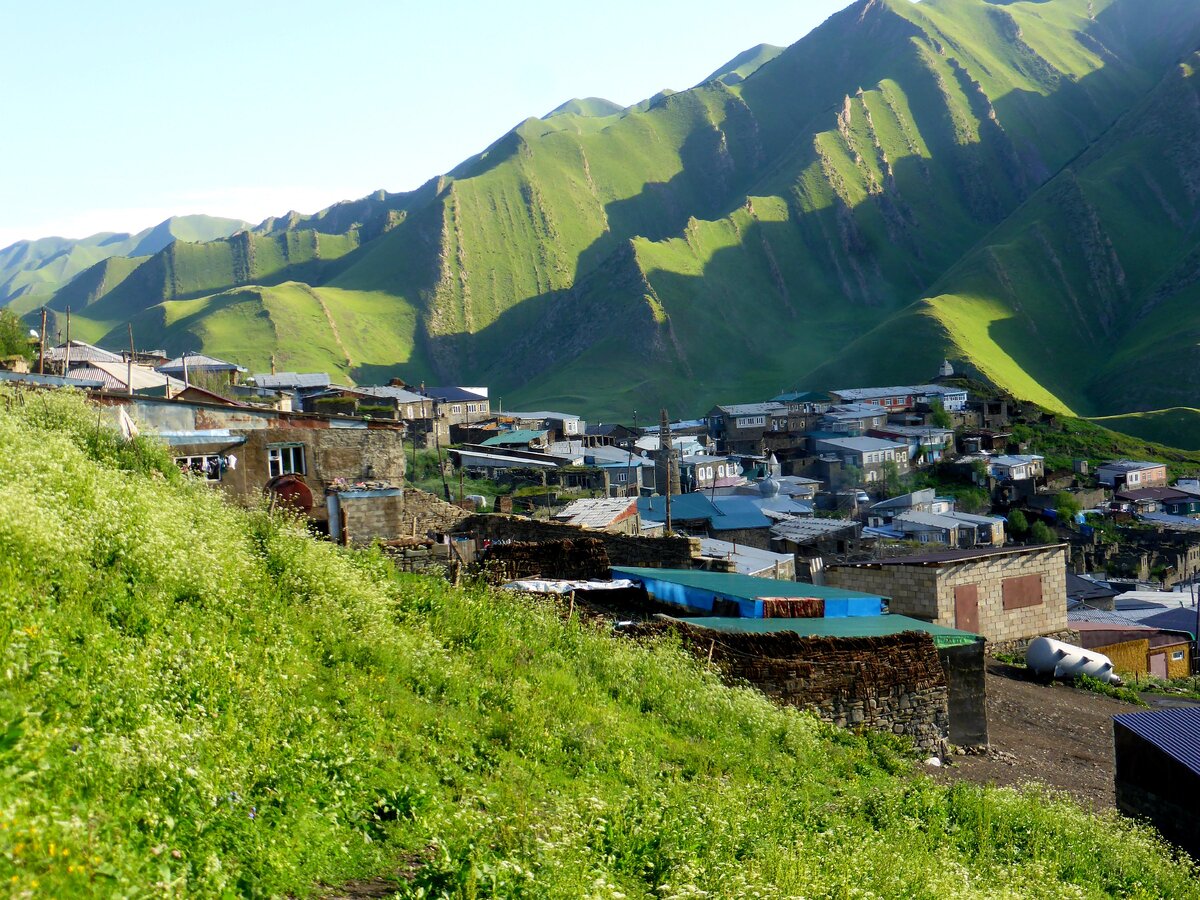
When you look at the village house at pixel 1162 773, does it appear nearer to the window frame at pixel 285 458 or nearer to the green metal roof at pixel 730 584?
the green metal roof at pixel 730 584

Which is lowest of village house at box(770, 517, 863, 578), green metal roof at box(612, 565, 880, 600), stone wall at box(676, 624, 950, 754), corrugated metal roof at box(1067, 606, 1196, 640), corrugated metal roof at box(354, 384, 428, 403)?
corrugated metal roof at box(1067, 606, 1196, 640)

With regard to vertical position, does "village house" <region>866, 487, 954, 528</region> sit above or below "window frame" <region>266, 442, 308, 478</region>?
below

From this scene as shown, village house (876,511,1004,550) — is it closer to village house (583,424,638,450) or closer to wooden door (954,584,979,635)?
village house (583,424,638,450)

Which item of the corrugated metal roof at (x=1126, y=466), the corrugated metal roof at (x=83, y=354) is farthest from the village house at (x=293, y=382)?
the corrugated metal roof at (x=1126, y=466)

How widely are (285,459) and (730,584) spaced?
8.63 metres

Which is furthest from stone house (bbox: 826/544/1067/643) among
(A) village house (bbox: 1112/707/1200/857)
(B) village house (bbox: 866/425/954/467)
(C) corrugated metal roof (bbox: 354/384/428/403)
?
(C) corrugated metal roof (bbox: 354/384/428/403)

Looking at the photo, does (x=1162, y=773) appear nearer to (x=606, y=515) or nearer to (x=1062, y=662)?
(x=1062, y=662)

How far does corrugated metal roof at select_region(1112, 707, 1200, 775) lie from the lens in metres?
14.6

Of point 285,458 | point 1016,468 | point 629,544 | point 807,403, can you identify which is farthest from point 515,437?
point 285,458

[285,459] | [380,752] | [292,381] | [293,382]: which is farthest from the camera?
[292,381]

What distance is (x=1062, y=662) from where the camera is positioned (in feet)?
81.4

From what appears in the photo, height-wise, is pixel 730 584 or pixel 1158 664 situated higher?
pixel 730 584

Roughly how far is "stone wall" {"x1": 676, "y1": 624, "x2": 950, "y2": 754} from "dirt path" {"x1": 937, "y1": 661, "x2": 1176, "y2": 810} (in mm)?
894

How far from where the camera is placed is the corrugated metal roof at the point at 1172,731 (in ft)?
47.9
